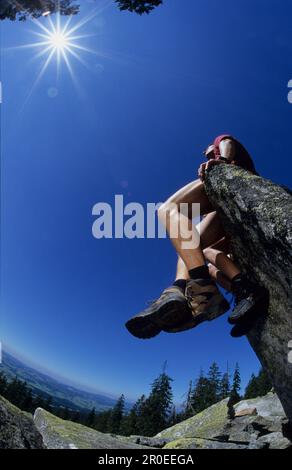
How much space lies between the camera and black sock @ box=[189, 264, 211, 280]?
12.2 feet

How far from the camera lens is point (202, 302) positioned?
11.6 feet

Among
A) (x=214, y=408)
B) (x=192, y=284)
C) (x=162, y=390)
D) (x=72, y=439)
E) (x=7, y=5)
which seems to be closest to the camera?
(x=192, y=284)

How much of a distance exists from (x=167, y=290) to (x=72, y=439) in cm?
333

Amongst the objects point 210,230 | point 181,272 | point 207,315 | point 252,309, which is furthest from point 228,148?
point 207,315

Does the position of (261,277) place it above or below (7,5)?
below

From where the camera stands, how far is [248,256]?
4363 mm

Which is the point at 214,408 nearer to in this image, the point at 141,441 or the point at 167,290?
the point at 141,441

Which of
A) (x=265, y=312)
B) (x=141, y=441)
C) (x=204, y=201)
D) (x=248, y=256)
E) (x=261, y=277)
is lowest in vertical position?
(x=141, y=441)

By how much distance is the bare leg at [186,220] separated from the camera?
12.9 ft

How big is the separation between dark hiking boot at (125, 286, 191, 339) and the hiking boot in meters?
0.63

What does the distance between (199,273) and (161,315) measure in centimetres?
74

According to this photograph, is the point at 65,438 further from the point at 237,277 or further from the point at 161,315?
the point at 237,277

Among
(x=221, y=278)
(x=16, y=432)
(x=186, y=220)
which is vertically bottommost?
(x=16, y=432)
